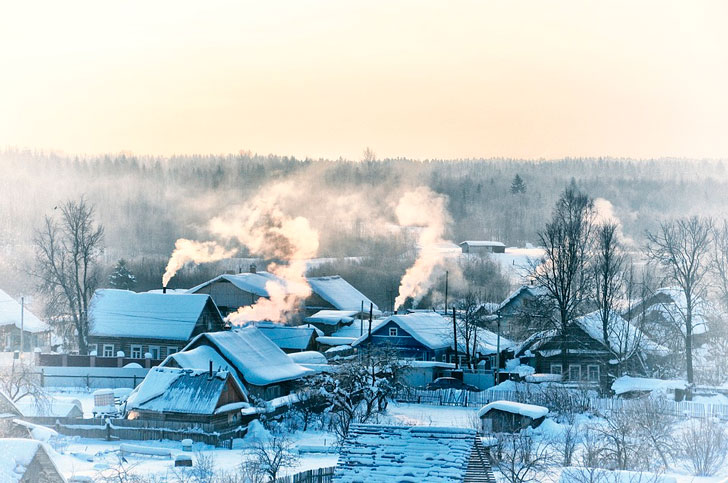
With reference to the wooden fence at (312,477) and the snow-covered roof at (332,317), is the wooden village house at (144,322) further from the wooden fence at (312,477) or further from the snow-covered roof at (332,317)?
the wooden fence at (312,477)

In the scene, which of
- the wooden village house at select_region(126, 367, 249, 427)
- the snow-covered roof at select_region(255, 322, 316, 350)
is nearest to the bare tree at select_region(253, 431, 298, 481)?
the wooden village house at select_region(126, 367, 249, 427)

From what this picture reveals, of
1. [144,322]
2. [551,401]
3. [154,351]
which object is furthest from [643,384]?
[144,322]

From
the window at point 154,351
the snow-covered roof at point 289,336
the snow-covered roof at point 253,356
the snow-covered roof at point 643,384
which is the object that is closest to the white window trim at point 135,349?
the window at point 154,351

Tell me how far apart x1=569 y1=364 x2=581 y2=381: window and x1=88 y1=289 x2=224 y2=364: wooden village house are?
1701cm

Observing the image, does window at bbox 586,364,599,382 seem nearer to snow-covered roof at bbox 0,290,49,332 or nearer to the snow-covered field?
the snow-covered field

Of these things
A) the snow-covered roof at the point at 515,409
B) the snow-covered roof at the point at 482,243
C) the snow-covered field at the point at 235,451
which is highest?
the snow-covered roof at the point at 482,243

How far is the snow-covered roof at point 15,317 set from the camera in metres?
47.9

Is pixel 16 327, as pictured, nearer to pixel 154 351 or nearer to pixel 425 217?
pixel 154 351

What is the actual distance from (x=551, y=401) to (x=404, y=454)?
2016 centimetres

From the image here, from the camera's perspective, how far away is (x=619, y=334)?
39531 mm

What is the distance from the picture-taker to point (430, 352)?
4366cm

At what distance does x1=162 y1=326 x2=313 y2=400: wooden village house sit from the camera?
32.7 metres

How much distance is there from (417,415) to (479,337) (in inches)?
593

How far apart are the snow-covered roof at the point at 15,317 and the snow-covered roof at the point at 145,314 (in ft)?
17.0
